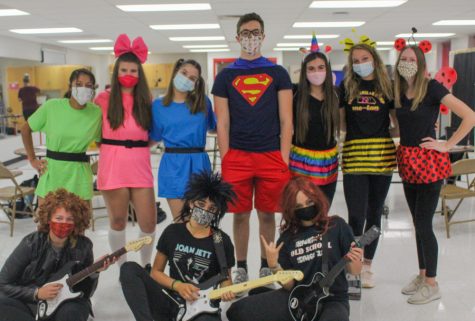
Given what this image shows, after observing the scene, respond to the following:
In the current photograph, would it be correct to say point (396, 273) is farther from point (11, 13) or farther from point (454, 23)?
point (454, 23)

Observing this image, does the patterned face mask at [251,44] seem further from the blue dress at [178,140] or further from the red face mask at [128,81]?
the red face mask at [128,81]

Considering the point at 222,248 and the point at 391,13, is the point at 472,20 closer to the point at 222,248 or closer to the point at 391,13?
the point at 391,13

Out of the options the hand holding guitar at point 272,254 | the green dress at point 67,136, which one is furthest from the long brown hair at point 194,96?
the hand holding guitar at point 272,254

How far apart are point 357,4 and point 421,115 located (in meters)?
4.65

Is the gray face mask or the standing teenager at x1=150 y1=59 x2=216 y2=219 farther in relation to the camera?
the standing teenager at x1=150 y1=59 x2=216 y2=219

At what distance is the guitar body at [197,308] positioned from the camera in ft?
7.38

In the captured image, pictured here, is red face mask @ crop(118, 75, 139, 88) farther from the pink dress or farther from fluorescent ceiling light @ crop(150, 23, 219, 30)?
fluorescent ceiling light @ crop(150, 23, 219, 30)

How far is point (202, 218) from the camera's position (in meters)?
2.36

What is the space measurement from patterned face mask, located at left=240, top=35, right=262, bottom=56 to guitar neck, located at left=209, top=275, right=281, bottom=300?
4.23ft

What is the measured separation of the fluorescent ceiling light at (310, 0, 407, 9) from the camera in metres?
6.69

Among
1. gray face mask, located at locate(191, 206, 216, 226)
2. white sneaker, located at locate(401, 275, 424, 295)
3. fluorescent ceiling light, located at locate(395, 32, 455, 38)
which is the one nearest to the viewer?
gray face mask, located at locate(191, 206, 216, 226)

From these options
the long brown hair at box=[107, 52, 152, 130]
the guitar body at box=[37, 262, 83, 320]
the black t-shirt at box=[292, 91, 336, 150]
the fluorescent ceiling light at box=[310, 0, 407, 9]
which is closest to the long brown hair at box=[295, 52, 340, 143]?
the black t-shirt at box=[292, 91, 336, 150]

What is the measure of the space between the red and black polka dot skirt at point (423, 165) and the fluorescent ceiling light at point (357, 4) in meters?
4.39

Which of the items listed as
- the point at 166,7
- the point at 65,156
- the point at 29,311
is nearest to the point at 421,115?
the point at 65,156
